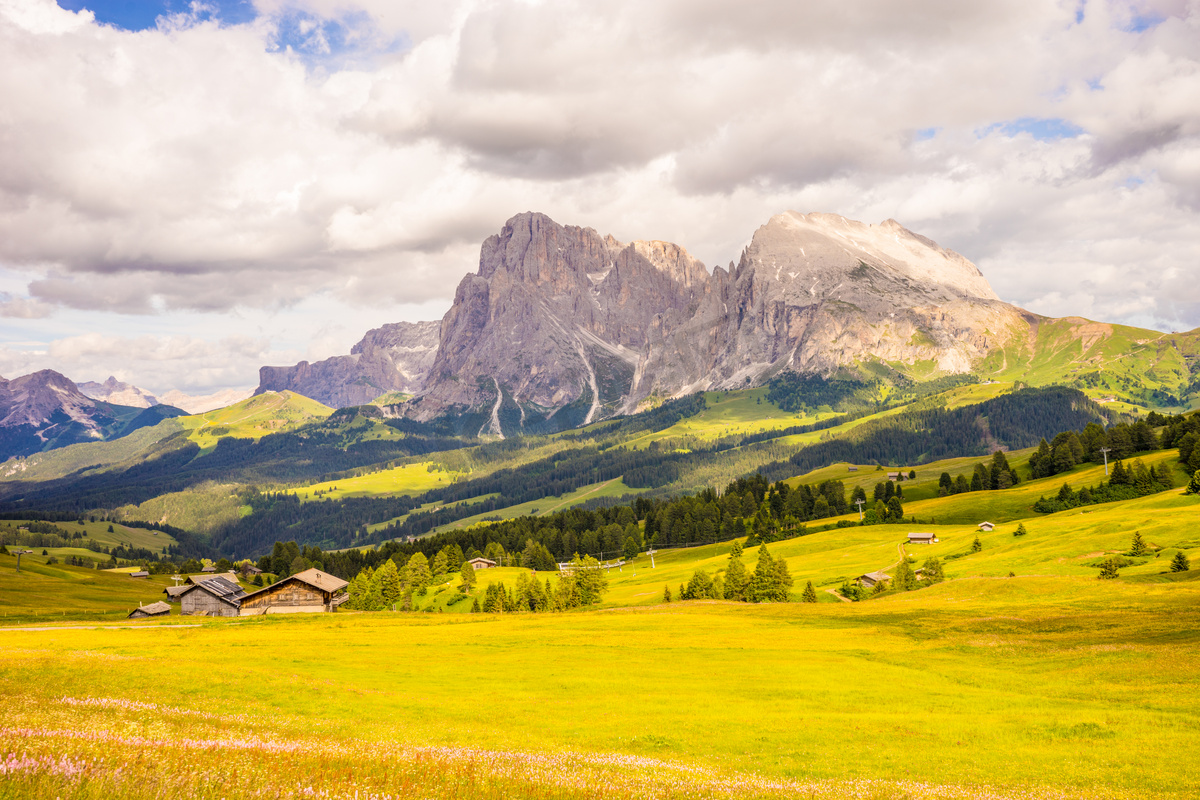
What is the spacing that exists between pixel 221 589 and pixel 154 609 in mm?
12254

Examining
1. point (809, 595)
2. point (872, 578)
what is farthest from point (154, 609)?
point (872, 578)

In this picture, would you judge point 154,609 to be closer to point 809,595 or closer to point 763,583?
point 763,583

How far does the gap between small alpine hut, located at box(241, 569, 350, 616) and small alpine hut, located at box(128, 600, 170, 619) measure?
1613 centimetres

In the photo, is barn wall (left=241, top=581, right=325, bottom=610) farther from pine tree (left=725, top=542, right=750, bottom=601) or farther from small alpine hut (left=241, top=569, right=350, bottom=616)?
pine tree (left=725, top=542, right=750, bottom=601)

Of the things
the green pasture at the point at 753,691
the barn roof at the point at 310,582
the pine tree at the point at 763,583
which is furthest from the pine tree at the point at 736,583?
the barn roof at the point at 310,582

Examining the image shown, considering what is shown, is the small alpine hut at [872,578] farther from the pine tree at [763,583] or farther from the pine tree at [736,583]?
the pine tree at [736,583]

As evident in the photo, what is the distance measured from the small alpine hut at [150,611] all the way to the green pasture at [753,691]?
180 ft

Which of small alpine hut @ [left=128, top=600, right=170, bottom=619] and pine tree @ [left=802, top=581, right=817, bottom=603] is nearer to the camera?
pine tree @ [left=802, top=581, right=817, bottom=603]

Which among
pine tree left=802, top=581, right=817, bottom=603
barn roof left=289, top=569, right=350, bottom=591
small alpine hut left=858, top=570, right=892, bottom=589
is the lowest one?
small alpine hut left=858, top=570, right=892, bottom=589

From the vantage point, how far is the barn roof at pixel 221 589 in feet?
421

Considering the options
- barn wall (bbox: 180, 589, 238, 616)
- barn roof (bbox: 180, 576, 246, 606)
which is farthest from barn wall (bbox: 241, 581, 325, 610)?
A: barn wall (bbox: 180, 589, 238, 616)

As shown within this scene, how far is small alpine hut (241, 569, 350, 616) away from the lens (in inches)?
4715

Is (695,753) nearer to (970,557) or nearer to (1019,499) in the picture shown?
(970,557)

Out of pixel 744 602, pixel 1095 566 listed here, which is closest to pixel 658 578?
pixel 744 602
